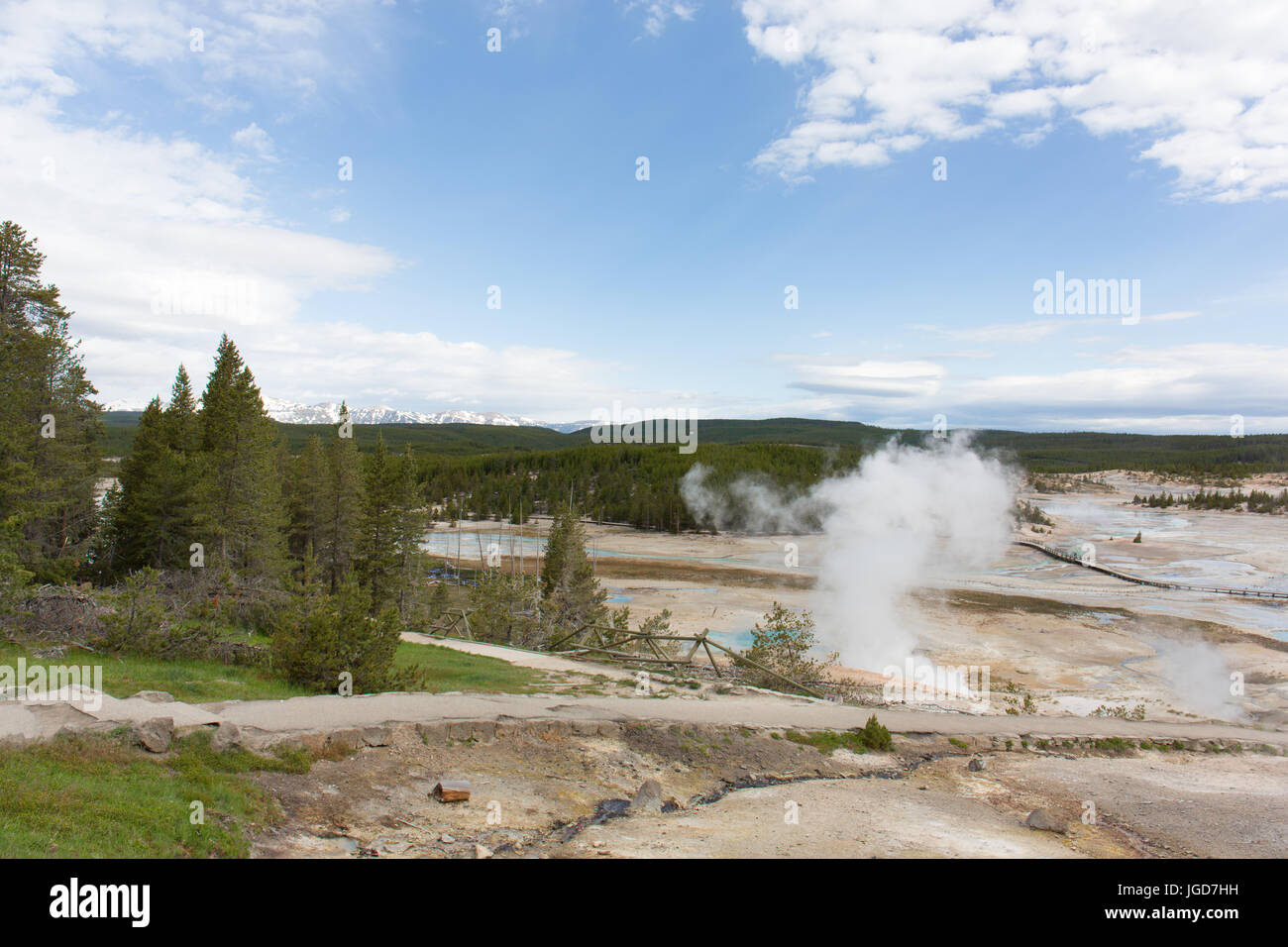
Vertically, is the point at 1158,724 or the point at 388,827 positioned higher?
the point at 388,827

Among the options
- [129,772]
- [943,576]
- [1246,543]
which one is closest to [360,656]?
[129,772]

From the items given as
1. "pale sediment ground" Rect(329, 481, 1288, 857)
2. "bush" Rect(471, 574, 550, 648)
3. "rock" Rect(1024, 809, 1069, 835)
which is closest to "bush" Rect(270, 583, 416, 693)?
"pale sediment ground" Rect(329, 481, 1288, 857)

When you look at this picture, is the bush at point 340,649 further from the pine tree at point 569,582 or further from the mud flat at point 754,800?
the pine tree at point 569,582

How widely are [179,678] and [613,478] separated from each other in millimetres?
107194

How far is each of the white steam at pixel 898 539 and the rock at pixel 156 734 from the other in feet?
93.0

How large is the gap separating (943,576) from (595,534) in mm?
48650

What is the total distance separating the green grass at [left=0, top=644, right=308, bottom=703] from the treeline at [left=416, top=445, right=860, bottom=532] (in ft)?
269

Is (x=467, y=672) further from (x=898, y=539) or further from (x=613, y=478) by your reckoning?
(x=613, y=478)

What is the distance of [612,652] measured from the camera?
69.9ft

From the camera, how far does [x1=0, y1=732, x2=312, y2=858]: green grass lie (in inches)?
243

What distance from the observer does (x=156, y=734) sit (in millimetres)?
8766

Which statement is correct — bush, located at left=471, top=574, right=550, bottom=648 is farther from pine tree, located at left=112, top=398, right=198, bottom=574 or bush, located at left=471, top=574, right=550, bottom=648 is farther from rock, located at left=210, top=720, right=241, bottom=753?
rock, located at left=210, top=720, right=241, bottom=753

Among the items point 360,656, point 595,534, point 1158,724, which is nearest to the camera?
point 360,656
